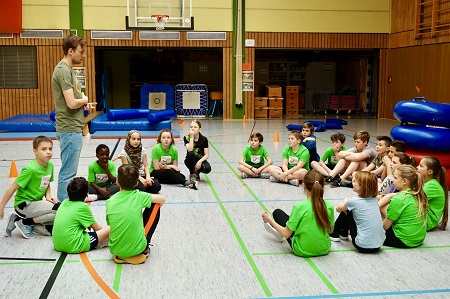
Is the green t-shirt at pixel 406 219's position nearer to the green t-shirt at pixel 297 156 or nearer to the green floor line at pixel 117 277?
the green floor line at pixel 117 277

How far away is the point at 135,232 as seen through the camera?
509cm

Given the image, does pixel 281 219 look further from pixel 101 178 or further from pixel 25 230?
pixel 101 178

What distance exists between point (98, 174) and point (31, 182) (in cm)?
174

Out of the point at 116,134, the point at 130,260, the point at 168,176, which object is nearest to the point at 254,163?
the point at 168,176

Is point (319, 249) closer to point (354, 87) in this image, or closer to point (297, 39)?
point (297, 39)

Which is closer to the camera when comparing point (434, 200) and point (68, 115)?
point (434, 200)

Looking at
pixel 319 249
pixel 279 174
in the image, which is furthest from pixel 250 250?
pixel 279 174

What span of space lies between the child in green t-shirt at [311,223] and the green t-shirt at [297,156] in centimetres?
352

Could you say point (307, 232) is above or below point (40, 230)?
above

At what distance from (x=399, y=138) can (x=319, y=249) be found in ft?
14.2

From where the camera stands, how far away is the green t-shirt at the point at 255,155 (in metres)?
9.44

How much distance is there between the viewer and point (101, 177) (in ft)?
25.6

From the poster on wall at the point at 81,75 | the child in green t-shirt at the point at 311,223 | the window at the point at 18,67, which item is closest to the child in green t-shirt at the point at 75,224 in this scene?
the child in green t-shirt at the point at 311,223

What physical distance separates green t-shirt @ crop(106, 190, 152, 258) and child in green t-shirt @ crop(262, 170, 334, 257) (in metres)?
1.44
